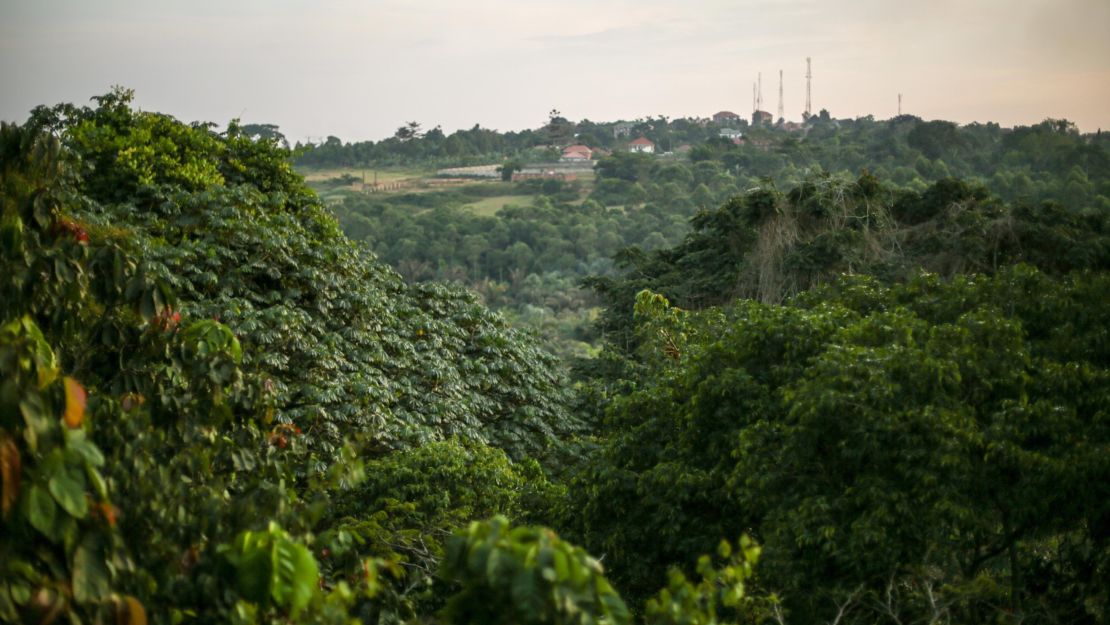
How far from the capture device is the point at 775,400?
8.66 m

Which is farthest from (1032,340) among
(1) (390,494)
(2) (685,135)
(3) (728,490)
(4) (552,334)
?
(2) (685,135)

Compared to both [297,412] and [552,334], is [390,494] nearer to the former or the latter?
[297,412]

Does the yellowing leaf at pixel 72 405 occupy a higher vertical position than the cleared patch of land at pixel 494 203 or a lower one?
higher

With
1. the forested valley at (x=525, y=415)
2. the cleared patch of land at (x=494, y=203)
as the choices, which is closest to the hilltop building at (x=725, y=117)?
the cleared patch of land at (x=494, y=203)

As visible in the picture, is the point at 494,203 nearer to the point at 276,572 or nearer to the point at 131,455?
the point at 131,455

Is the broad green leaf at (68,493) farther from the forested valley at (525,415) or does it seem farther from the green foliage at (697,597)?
the green foliage at (697,597)

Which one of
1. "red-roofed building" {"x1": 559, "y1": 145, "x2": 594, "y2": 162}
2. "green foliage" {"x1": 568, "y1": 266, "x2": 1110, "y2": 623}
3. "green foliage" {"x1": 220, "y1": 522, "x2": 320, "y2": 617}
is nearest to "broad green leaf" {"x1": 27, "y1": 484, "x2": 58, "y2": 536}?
"green foliage" {"x1": 220, "y1": 522, "x2": 320, "y2": 617}

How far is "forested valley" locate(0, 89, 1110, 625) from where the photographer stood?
3.23m

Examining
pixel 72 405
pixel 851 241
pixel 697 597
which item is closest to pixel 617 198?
pixel 851 241

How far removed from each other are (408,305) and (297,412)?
4.38 meters

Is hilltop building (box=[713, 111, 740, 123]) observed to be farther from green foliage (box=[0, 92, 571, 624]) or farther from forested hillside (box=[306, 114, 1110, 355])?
green foliage (box=[0, 92, 571, 624])

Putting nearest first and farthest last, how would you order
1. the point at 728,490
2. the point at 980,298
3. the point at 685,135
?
the point at 728,490 < the point at 980,298 < the point at 685,135

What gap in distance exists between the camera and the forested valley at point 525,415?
323 cm

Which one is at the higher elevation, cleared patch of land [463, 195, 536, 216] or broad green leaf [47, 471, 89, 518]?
broad green leaf [47, 471, 89, 518]
